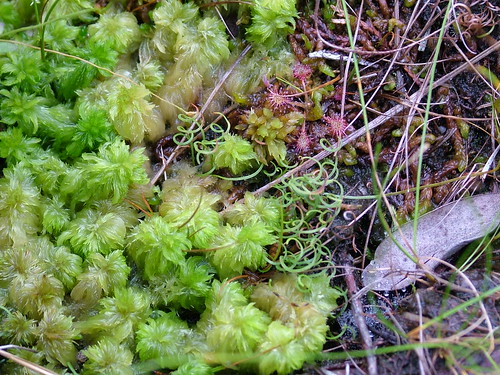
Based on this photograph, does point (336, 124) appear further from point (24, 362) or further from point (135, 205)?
point (24, 362)

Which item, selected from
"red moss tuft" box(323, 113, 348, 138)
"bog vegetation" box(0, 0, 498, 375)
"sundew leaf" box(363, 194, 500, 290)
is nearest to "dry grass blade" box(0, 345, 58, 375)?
"bog vegetation" box(0, 0, 498, 375)

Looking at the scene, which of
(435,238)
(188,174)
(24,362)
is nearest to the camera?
(24,362)

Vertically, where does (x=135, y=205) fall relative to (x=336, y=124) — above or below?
below

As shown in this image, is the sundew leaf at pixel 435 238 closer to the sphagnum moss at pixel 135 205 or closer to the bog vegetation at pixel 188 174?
the bog vegetation at pixel 188 174

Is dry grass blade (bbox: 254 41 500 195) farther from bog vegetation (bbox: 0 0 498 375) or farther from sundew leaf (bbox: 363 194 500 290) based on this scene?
sundew leaf (bbox: 363 194 500 290)

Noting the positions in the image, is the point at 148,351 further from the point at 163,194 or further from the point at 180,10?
the point at 180,10

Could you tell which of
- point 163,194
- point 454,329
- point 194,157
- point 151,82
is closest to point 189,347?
point 163,194

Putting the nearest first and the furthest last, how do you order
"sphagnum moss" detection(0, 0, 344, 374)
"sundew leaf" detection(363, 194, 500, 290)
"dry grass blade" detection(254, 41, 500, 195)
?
→ 1. "sphagnum moss" detection(0, 0, 344, 374)
2. "sundew leaf" detection(363, 194, 500, 290)
3. "dry grass blade" detection(254, 41, 500, 195)

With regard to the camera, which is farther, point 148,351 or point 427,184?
point 427,184

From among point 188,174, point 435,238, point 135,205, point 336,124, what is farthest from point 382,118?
point 135,205
